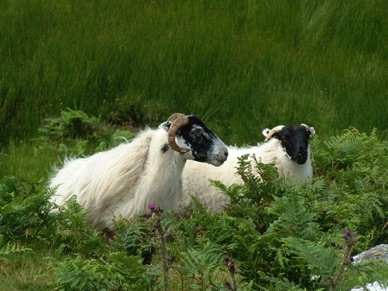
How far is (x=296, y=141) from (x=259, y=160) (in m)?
0.52

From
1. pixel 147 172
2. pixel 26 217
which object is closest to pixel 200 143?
pixel 147 172

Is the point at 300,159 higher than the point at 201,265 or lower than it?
lower

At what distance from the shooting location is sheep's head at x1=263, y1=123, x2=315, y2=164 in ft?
41.2

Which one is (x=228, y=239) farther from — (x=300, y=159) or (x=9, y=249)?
(x=300, y=159)

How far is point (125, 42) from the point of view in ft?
57.3

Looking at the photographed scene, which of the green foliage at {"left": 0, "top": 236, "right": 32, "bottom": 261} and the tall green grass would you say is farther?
the tall green grass

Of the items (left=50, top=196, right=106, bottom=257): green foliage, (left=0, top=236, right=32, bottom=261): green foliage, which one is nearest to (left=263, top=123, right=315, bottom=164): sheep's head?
(left=50, top=196, right=106, bottom=257): green foliage

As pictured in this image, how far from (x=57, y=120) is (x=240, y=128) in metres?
2.93

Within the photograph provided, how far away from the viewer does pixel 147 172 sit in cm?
1086

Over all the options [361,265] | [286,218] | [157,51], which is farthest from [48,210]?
[157,51]

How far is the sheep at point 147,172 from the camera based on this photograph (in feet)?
35.2

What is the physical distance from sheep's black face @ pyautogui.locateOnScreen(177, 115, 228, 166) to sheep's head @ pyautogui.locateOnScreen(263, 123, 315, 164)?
1777mm

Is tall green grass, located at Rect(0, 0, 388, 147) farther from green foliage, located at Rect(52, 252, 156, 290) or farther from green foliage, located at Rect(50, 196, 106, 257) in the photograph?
green foliage, located at Rect(52, 252, 156, 290)

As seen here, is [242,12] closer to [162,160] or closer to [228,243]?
[162,160]
